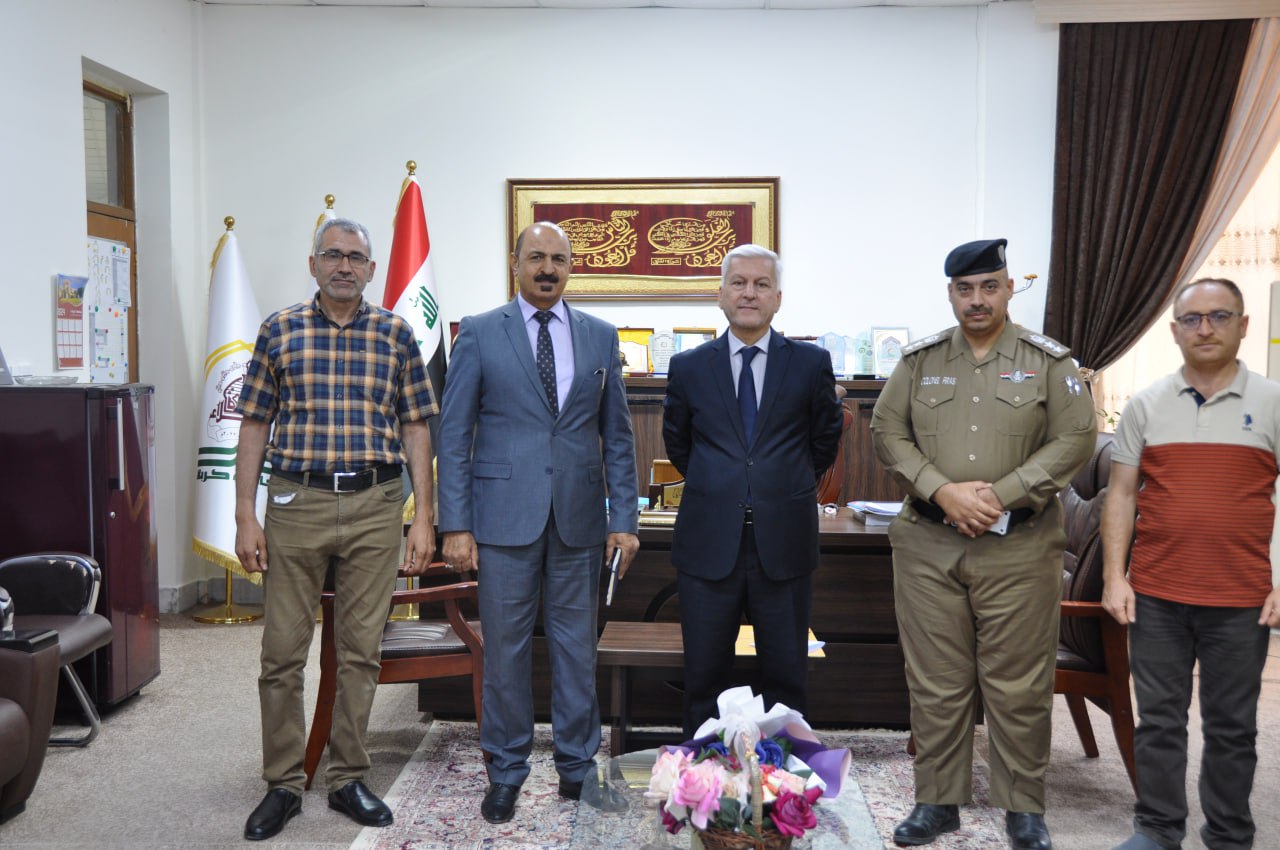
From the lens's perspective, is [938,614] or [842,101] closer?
[938,614]

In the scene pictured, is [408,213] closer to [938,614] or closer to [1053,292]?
[1053,292]

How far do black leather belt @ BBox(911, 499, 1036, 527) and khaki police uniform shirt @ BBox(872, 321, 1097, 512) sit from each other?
0.03 metres

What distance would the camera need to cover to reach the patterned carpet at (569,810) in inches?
75.2

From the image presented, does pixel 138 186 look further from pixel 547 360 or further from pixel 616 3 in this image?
pixel 547 360

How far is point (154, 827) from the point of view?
2.86 m

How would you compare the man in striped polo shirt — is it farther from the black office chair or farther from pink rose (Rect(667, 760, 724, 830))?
the black office chair

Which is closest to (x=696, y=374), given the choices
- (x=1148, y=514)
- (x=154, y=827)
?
(x=1148, y=514)

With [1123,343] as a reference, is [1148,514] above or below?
below

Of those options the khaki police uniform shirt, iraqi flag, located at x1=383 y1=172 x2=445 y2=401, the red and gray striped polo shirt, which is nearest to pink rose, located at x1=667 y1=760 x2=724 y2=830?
the khaki police uniform shirt

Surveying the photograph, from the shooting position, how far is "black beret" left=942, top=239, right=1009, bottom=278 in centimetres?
259

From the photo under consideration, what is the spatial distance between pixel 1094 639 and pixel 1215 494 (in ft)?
2.49

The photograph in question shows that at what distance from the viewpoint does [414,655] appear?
126 inches

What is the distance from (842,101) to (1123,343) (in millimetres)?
1939

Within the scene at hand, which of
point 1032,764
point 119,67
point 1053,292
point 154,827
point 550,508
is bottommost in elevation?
point 154,827
